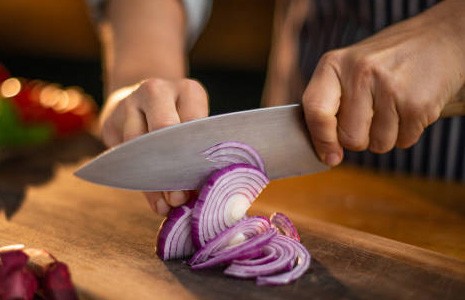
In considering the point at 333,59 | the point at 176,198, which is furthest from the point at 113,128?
the point at 333,59

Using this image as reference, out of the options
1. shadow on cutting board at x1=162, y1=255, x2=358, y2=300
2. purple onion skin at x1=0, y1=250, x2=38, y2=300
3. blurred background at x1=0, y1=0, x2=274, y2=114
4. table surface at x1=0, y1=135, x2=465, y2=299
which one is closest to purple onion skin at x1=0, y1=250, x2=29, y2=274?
purple onion skin at x1=0, y1=250, x2=38, y2=300

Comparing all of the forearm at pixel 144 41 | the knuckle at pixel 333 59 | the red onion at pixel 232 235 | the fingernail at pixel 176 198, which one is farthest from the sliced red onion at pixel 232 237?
the forearm at pixel 144 41

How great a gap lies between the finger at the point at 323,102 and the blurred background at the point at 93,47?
237 centimetres

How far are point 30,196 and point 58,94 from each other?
82cm

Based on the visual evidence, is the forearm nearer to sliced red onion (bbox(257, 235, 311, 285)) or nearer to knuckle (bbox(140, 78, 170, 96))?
knuckle (bbox(140, 78, 170, 96))

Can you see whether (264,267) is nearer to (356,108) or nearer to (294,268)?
(294,268)

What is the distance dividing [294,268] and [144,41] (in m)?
0.79

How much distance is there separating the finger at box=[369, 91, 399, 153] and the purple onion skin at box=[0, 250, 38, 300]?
68 centimetres

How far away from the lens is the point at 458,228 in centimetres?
151

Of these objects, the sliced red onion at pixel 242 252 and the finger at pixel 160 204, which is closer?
the sliced red onion at pixel 242 252

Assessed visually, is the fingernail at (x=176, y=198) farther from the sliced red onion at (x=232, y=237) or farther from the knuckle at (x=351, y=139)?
the knuckle at (x=351, y=139)

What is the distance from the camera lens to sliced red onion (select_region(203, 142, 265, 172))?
130cm

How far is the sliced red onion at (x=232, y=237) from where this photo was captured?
4.00 ft

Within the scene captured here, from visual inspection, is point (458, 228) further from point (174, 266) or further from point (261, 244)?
point (174, 266)
